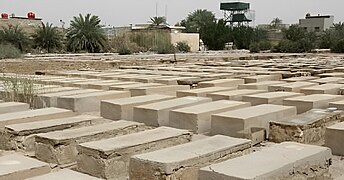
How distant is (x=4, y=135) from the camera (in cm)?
407

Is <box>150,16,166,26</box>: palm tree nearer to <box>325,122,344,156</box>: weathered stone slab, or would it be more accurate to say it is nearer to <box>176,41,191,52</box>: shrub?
<box>176,41,191,52</box>: shrub

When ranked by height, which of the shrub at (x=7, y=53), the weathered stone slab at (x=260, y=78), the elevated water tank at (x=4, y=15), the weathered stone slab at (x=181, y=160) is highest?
the elevated water tank at (x=4, y=15)

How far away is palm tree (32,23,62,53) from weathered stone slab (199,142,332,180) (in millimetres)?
25827

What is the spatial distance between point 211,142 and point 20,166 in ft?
4.62

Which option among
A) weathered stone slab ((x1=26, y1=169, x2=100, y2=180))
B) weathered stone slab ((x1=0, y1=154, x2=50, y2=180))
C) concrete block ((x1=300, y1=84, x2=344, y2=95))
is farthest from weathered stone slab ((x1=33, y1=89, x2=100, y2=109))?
concrete block ((x1=300, y1=84, x2=344, y2=95))

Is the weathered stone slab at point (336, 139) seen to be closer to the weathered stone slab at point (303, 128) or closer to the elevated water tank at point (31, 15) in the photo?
the weathered stone slab at point (303, 128)

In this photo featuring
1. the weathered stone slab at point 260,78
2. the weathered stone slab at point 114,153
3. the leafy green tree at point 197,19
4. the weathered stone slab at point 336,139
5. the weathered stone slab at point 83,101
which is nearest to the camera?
the weathered stone slab at point 114,153

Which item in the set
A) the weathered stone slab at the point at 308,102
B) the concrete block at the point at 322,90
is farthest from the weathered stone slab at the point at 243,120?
the concrete block at the point at 322,90

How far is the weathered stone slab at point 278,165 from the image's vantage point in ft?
8.68

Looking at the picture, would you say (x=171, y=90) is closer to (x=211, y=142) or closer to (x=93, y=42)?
(x=211, y=142)

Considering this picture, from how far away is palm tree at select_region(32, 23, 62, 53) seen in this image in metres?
27.4

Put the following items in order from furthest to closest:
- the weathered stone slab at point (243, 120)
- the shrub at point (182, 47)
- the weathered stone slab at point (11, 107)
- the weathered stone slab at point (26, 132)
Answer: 1. the shrub at point (182, 47)
2. the weathered stone slab at point (11, 107)
3. the weathered stone slab at point (243, 120)
4. the weathered stone slab at point (26, 132)

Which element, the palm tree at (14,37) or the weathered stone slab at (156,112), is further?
the palm tree at (14,37)

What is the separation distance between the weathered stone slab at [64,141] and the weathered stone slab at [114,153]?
0.91 feet
